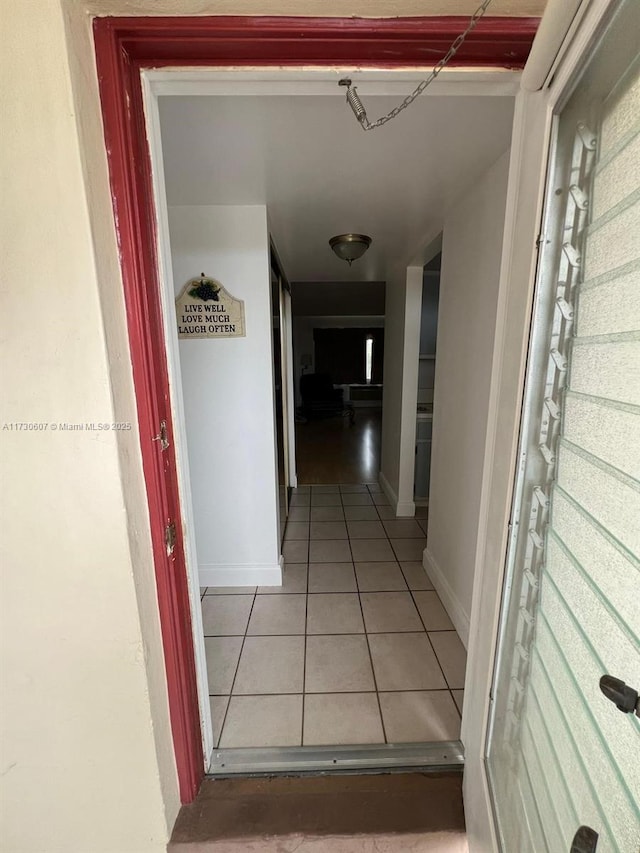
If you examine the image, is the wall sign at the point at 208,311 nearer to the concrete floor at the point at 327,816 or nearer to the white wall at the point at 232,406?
the white wall at the point at 232,406

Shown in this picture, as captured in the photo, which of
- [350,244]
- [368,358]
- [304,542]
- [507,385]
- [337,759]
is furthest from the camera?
[368,358]

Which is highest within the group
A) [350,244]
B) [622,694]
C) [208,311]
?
[350,244]

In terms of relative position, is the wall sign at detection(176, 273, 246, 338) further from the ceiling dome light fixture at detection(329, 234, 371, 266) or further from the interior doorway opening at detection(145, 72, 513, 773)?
the ceiling dome light fixture at detection(329, 234, 371, 266)

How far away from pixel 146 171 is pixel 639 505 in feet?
3.89

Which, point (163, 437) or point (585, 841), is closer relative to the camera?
point (585, 841)

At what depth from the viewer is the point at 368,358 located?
8672 millimetres

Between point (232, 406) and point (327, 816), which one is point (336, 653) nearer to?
point (327, 816)

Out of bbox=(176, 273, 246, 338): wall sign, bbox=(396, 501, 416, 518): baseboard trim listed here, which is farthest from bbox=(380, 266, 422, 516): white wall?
bbox=(176, 273, 246, 338): wall sign

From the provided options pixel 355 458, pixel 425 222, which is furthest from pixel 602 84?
pixel 355 458

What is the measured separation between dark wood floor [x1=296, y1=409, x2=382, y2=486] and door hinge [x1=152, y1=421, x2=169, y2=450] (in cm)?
310

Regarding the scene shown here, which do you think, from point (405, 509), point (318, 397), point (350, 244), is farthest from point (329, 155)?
point (318, 397)

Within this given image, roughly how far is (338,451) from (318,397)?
2726mm

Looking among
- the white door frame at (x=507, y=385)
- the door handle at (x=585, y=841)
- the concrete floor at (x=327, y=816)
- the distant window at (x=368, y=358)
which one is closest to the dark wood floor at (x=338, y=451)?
the distant window at (x=368, y=358)

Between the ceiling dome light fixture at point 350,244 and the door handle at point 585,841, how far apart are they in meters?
2.40
